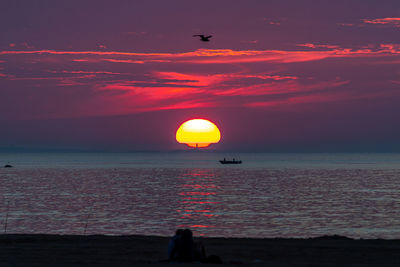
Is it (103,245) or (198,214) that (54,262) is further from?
(198,214)

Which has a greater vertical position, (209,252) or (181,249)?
(181,249)

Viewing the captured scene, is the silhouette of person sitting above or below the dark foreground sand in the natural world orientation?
above

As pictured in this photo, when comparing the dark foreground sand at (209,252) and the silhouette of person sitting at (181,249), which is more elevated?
the silhouette of person sitting at (181,249)

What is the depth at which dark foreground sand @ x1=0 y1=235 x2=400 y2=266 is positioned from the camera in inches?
845

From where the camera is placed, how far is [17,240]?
29.4 m

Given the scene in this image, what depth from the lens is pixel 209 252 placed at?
2608 centimetres

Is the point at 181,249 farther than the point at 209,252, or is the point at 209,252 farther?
the point at 209,252

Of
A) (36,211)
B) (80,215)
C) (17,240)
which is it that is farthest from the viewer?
(36,211)

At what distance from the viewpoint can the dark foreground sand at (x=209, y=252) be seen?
2147 cm

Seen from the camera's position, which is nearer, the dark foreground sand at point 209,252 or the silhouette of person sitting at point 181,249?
the silhouette of person sitting at point 181,249

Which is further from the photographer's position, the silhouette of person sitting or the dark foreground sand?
the dark foreground sand

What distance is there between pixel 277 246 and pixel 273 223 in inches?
1154

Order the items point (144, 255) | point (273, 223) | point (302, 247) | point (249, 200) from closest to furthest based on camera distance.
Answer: point (144, 255) → point (302, 247) → point (273, 223) → point (249, 200)

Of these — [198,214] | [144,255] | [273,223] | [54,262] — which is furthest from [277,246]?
[198,214]
